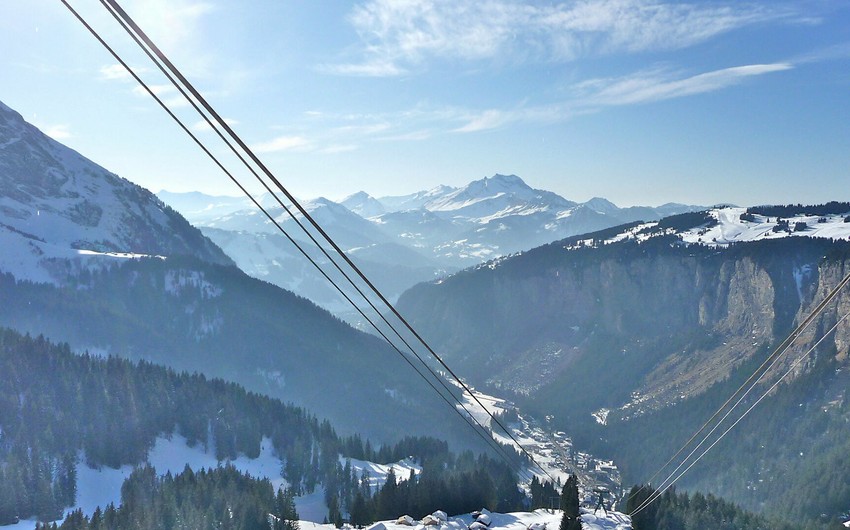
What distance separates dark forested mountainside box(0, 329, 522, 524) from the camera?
109 metres

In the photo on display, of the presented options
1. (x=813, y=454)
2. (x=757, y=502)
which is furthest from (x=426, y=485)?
(x=813, y=454)

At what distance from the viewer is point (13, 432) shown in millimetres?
121562

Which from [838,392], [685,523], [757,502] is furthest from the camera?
[838,392]

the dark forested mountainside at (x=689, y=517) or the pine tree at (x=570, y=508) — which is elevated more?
the pine tree at (x=570, y=508)

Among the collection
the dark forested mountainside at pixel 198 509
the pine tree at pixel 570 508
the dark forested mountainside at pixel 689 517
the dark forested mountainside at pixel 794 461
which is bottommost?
the dark forested mountainside at pixel 794 461

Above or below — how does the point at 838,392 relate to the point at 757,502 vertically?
above

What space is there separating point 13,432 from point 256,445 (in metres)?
55.3

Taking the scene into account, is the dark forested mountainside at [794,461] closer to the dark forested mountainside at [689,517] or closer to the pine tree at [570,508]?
the dark forested mountainside at [689,517]

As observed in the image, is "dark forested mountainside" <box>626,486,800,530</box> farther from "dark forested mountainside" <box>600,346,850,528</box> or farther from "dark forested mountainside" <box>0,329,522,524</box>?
"dark forested mountainside" <box>600,346,850,528</box>

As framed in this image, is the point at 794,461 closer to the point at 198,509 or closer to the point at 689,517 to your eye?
the point at 689,517

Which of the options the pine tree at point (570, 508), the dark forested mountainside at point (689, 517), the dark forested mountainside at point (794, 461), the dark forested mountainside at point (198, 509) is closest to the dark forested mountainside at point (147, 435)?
the dark forested mountainside at point (198, 509)

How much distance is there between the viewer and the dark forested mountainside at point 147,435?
109 m

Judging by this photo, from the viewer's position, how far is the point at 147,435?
142 m

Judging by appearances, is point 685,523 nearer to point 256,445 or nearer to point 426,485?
point 426,485
